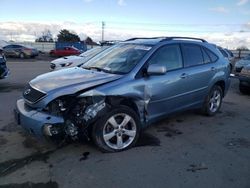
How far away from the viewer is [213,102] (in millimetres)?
6801

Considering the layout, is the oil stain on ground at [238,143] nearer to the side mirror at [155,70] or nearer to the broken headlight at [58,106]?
the side mirror at [155,70]

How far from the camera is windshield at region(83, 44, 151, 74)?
497 cm

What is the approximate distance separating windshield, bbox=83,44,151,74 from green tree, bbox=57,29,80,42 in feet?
204

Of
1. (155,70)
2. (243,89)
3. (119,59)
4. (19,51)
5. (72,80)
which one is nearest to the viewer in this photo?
(72,80)

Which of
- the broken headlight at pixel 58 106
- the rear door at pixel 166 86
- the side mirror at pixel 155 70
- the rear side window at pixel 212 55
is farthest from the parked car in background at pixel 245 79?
the broken headlight at pixel 58 106

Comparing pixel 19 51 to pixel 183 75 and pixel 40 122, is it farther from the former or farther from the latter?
pixel 40 122

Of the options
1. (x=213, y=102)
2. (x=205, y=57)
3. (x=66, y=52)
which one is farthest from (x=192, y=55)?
(x=66, y=52)

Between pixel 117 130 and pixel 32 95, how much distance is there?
54.8 inches

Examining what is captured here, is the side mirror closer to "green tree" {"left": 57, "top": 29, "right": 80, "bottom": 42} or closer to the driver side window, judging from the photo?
the driver side window

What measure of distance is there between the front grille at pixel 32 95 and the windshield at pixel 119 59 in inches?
45.3

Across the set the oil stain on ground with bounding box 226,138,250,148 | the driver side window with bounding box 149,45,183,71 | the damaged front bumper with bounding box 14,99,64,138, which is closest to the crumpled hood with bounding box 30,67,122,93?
the damaged front bumper with bounding box 14,99,64,138

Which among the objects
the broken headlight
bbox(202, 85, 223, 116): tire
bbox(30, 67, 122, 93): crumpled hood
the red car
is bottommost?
the red car

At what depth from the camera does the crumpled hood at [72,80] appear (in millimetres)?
4359

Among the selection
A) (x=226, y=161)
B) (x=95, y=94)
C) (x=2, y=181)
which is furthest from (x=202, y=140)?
(x=2, y=181)
